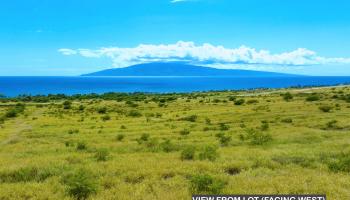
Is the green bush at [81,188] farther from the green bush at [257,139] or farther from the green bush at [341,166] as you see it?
the green bush at [257,139]

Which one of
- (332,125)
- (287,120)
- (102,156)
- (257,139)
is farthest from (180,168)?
(287,120)

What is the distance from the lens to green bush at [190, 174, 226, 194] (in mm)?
11820

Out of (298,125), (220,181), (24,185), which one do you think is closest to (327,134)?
(298,125)

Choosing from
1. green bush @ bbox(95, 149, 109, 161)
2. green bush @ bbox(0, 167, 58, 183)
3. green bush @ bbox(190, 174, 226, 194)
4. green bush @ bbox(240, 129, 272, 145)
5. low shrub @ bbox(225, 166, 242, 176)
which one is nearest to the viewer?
green bush @ bbox(190, 174, 226, 194)

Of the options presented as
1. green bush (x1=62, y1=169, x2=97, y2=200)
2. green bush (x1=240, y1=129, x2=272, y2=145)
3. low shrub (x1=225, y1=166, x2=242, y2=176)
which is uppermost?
green bush (x1=62, y1=169, x2=97, y2=200)

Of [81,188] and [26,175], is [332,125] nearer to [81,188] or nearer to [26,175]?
[81,188]

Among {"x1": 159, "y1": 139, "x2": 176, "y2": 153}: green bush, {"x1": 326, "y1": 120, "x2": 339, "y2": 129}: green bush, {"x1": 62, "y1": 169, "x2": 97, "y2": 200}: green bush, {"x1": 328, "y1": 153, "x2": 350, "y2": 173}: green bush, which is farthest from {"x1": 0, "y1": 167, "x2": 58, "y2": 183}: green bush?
{"x1": 326, "y1": 120, "x2": 339, "y2": 129}: green bush

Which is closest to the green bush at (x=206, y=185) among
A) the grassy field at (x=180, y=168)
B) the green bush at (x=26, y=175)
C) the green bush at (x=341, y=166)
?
the grassy field at (x=180, y=168)

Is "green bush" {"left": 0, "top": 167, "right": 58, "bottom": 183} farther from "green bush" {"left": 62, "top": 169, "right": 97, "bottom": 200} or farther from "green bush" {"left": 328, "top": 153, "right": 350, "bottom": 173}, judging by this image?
"green bush" {"left": 328, "top": 153, "right": 350, "bottom": 173}

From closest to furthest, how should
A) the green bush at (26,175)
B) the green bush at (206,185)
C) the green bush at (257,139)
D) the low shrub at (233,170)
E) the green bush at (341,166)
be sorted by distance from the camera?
the green bush at (206,185) < the green bush at (341,166) < the green bush at (26,175) < the low shrub at (233,170) < the green bush at (257,139)

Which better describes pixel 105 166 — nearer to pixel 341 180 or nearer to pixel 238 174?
pixel 238 174

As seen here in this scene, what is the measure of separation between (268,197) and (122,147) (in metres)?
14.0

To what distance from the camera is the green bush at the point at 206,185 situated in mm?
11820

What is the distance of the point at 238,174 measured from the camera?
47.2 ft
